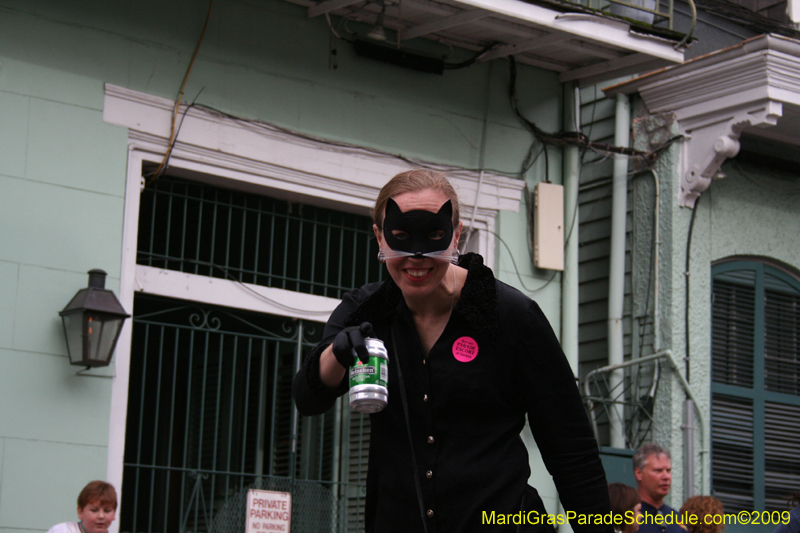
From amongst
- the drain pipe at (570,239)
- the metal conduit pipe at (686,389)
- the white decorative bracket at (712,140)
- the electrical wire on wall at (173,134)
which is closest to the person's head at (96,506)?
the electrical wire on wall at (173,134)

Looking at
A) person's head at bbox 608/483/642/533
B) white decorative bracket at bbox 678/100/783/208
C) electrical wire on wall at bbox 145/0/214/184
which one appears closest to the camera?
person's head at bbox 608/483/642/533

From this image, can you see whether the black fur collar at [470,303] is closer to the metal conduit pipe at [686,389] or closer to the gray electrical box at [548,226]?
the gray electrical box at [548,226]

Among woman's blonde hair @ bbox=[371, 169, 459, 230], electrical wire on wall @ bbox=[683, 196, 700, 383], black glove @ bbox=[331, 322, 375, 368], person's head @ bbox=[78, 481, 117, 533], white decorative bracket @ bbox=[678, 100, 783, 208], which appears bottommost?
person's head @ bbox=[78, 481, 117, 533]

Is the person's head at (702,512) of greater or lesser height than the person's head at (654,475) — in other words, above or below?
below

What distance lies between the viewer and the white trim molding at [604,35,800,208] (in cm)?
848

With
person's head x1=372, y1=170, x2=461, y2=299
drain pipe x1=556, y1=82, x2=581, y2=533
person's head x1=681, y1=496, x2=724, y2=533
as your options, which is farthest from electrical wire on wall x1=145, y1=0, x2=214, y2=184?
person's head x1=372, y1=170, x2=461, y2=299

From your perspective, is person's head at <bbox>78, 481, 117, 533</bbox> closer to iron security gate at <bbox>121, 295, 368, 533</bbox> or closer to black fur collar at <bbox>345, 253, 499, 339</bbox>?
iron security gate at <bbox>121, 295, 368, 533</bbox>

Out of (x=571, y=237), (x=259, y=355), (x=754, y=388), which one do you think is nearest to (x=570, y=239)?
(x=571, y=237)

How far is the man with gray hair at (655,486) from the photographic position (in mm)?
6941

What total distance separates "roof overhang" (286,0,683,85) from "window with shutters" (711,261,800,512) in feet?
6.60

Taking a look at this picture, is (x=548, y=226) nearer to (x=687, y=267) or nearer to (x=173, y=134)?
(x=687, y=267)

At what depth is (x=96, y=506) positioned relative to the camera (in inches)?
236

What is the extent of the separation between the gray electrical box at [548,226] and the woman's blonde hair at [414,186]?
225 inches

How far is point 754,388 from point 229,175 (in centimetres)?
483
